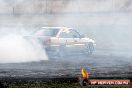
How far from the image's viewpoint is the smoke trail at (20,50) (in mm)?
15227

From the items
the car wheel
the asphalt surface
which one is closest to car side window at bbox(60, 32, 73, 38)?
the car wheel

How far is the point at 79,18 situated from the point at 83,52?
774cm

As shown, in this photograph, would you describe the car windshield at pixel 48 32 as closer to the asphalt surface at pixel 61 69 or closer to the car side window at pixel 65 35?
the car side window at pixel 65 35

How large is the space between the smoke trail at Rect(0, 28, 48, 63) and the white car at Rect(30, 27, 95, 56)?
1.33 ft

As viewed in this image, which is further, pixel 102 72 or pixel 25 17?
pixel 25 17

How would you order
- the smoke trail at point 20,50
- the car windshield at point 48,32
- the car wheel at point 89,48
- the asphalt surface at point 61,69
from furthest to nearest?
the car wheel at point 89,48 < the car windshield at point 48,32 < the smoke trail at point 20,50 < the asphalt surface at point 61,69

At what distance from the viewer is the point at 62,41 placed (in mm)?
16578

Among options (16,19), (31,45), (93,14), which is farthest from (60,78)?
(16,19)

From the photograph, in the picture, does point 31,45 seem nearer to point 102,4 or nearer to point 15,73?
point 15,73

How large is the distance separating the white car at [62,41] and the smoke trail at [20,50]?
0.40 meters

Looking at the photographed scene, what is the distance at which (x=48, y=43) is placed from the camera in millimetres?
15914

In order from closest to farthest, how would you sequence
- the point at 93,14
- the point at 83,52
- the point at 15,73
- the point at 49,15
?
→ the point at 15,73 < the point at 83,52 < the point at 93,14 < the point at 49,15

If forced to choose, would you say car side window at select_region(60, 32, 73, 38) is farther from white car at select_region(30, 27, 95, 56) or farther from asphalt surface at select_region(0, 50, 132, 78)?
asphalt surface at select_region(0, 50, 132, 78)

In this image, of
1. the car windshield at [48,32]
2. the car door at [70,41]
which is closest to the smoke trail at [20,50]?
the car windshield at [48,32]
